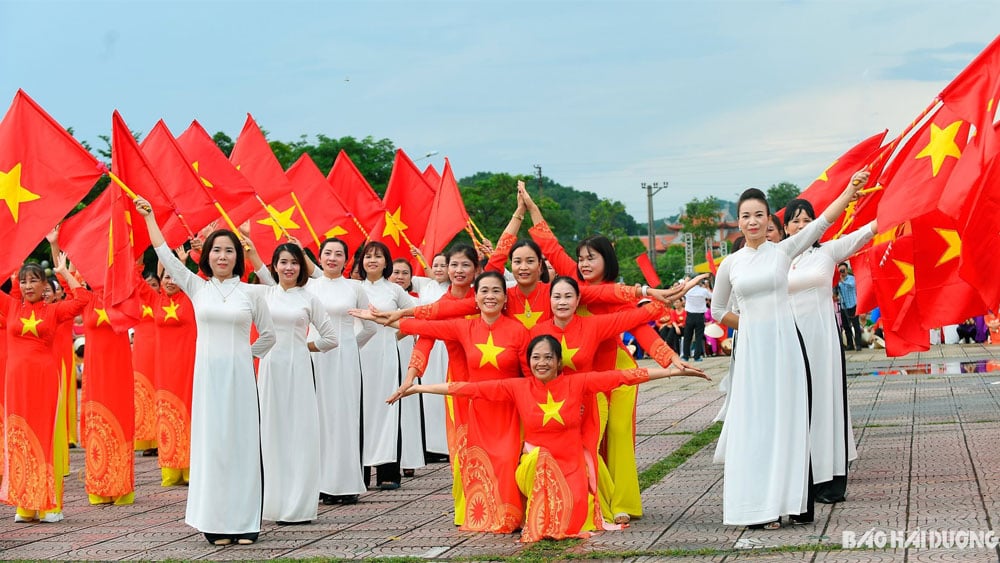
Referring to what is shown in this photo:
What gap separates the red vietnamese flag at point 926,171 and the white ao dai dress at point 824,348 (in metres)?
0.35

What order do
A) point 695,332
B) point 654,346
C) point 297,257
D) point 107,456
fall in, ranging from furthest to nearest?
point 695,332, point 107,456, point 297,257, point 654,346

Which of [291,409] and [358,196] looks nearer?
[291,409]

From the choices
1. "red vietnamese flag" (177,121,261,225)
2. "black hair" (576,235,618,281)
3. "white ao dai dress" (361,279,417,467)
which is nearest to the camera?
"black hair" (576,235,618,281)

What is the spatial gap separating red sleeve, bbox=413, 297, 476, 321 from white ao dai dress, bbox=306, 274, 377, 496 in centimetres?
170

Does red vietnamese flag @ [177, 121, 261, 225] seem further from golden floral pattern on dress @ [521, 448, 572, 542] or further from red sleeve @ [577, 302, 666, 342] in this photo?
golden floral pattern on dress @ [521, 448, 572, 542]

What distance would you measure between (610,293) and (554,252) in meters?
0.58

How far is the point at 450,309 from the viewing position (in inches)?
323

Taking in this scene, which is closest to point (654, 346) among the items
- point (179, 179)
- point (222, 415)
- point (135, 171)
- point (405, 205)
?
point (222, 415)

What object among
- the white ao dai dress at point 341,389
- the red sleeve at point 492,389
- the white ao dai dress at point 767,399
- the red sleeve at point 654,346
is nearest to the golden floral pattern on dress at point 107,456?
the white ao dai dress at point 341,389

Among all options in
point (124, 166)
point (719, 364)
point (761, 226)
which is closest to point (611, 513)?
point (761, 226)

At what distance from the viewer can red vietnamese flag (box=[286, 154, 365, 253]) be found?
13.6 metres

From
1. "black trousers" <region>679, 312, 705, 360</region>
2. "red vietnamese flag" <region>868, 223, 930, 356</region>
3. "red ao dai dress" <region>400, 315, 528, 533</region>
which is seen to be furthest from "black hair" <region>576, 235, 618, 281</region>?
"black trousers" <region>679, 312, 705, 360</region>

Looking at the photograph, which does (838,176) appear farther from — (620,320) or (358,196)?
(358,196)

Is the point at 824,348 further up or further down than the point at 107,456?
further up
